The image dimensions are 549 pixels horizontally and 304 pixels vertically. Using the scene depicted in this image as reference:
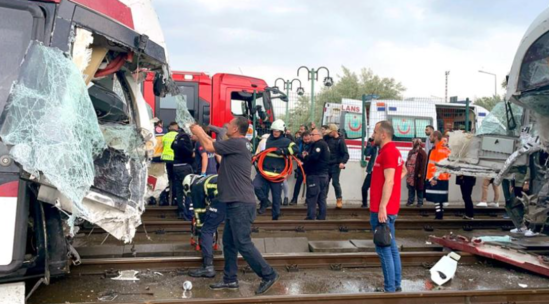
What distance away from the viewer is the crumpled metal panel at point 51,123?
140 inches

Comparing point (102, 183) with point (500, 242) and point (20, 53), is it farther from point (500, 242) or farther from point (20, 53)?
point (500, 242)

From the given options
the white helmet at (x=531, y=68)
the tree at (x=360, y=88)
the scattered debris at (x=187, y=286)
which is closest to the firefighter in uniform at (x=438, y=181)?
the white helmet at (x=531, y=68)

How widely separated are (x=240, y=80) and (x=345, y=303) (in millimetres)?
10487

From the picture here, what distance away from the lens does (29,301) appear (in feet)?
16.2

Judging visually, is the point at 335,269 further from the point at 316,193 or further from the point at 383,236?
the point at 316,193

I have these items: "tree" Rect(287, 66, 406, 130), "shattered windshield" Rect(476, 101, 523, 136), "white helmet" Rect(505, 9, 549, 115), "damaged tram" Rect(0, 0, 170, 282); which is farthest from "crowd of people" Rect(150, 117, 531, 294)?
"tree" Rect(287, 66, 406, 130)

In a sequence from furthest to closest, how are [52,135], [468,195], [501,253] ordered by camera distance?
[468,195]
[501,253]
[52,135]

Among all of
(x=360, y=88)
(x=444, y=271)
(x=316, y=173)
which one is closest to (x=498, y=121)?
(x=316, y=173)

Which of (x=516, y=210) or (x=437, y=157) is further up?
(x=437, y=157)

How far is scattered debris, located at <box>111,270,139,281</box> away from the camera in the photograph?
576 centimetres

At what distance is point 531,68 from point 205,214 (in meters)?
4.53

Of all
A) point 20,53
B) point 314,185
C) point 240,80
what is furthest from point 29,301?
point 240,80

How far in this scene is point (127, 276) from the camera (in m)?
5.84

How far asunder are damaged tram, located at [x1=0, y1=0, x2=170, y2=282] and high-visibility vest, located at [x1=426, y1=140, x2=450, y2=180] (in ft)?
22.5
